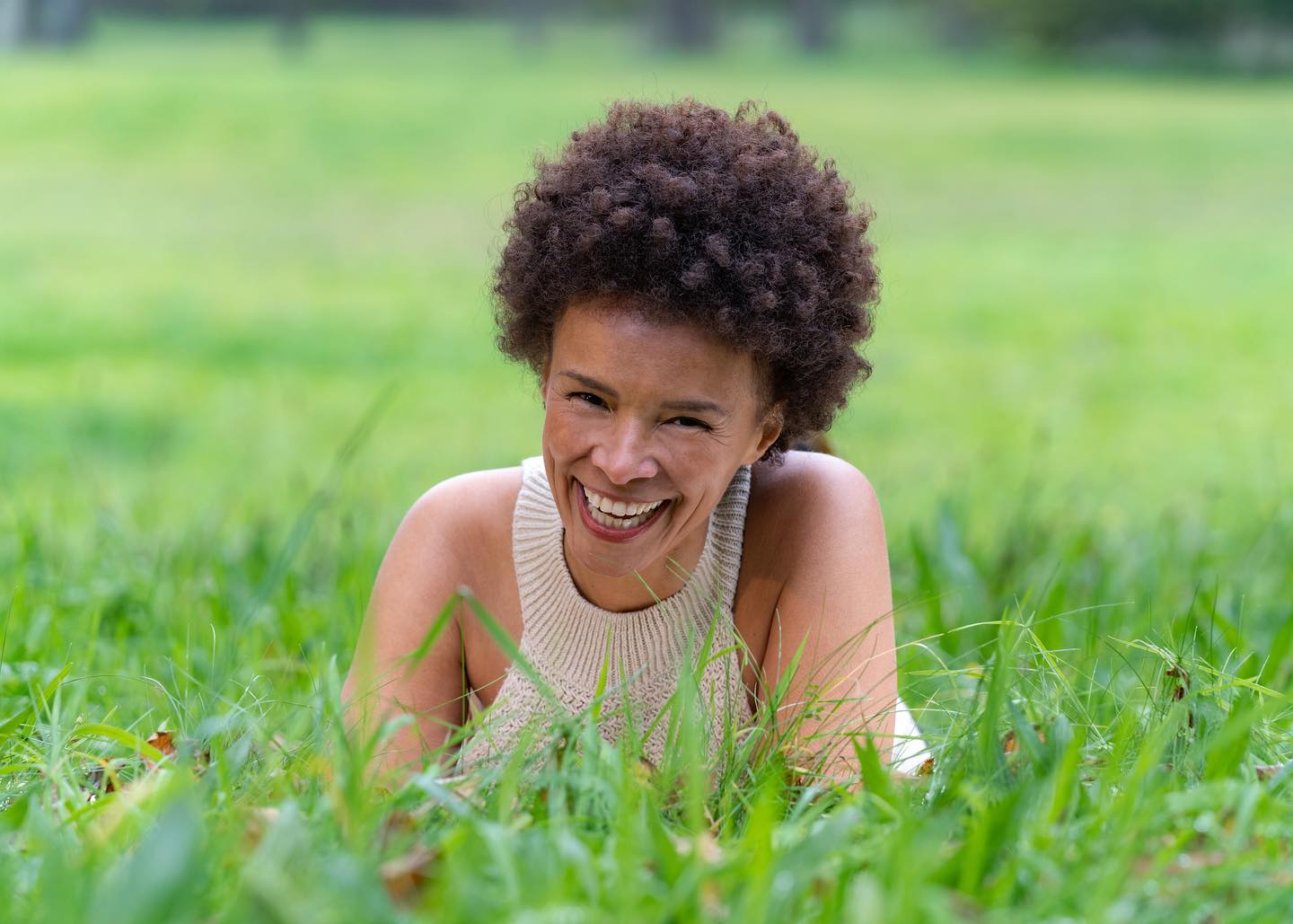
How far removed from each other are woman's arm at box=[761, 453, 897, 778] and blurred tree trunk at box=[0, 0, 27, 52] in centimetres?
1127

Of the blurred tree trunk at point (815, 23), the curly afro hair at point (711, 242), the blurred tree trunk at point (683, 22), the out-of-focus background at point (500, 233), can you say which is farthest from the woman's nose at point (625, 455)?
the blurred tree trunk at point (815, 23)

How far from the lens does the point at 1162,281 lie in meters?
10.9

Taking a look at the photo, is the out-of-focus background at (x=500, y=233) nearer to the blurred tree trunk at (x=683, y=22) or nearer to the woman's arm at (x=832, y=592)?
the blurred tree trunk at (x=683, y=22)

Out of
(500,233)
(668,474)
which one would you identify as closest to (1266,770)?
(668,474)

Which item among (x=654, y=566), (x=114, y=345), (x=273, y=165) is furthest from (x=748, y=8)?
(x=654, y=566)

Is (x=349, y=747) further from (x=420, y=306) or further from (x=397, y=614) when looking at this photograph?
(x=420, y=306)

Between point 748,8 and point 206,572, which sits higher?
point 748,8

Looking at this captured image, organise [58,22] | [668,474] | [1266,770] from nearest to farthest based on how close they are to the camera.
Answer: [1266,770] → [668,474] → [58,22]

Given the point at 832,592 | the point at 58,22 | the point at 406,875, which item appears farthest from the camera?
the point at 58,22

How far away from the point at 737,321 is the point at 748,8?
1448 cm

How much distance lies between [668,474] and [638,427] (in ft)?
0.29

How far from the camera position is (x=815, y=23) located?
15.7 metres

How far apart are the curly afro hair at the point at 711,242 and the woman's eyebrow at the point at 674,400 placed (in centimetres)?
10

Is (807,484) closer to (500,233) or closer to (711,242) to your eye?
(711,242)
